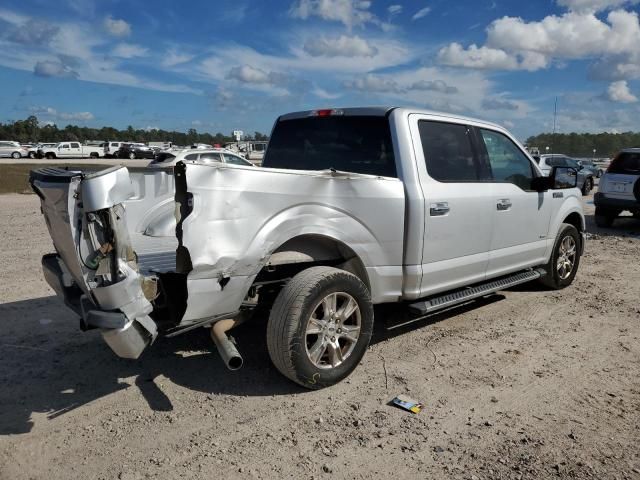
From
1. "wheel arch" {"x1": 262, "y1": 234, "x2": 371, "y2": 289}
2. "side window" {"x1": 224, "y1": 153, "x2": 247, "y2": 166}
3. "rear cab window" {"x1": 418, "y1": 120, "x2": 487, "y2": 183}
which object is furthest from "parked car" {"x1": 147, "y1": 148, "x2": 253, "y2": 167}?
"wheel arch" {"x1": 262, "y1": 234, "x2": 371, "y2": 289}

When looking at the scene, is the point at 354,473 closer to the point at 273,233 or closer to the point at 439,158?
the point at 273,233

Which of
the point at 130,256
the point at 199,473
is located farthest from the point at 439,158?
the point at 199,473

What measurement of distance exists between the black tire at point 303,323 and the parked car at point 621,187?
10.0 meters

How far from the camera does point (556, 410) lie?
3533mm

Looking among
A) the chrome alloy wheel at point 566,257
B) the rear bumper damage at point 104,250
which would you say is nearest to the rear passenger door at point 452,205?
the chrome alloy wheel at point 566,257

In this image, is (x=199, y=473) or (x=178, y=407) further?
(x=178, y=407)

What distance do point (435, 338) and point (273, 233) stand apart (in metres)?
2.10

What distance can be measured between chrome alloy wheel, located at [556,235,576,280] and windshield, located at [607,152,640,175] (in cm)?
647

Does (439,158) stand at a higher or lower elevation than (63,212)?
higher

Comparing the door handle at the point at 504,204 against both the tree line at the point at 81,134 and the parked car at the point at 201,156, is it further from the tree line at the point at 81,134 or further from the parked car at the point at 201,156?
the tree line at the point at 81,134

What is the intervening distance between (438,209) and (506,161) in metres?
1.48

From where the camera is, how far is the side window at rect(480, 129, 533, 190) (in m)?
5.24

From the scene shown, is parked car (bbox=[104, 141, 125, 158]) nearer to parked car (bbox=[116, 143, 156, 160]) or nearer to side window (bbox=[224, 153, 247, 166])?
parked car (bbox=[116, 143, 156, 160])

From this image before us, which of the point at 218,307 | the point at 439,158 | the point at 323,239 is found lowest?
the point at 218,307
